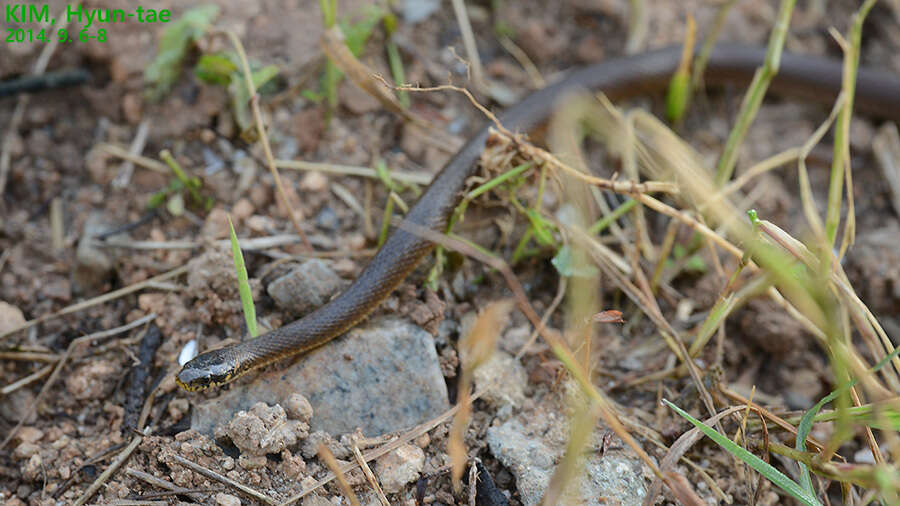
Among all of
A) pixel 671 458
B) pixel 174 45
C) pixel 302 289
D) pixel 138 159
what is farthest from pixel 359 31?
pixel 671 458

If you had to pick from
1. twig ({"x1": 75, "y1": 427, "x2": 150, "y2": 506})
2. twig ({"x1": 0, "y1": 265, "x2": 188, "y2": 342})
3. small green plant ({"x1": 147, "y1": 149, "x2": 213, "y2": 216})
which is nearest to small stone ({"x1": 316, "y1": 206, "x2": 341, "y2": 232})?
small green plant ({"x1": 147, "y1": 149, "x2": 213, "y2": 216})

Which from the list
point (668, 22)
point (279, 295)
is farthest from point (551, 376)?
point (668, 22)

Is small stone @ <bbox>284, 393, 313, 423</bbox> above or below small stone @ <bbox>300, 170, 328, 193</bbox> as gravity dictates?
below

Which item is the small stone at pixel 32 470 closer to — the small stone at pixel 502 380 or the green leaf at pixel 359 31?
the small stone at pixel 502 380

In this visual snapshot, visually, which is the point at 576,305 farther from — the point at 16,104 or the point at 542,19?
the point at 16,104

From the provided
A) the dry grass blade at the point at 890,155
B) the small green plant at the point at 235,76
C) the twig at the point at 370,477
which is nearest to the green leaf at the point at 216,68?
the small green plant at the point at 235,76

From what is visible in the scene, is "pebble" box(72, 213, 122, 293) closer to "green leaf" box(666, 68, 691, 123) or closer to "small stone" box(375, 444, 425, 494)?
"small stone" box(375, 444, 425, 494)

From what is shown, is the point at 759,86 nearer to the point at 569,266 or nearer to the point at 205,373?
the point at 569,266
